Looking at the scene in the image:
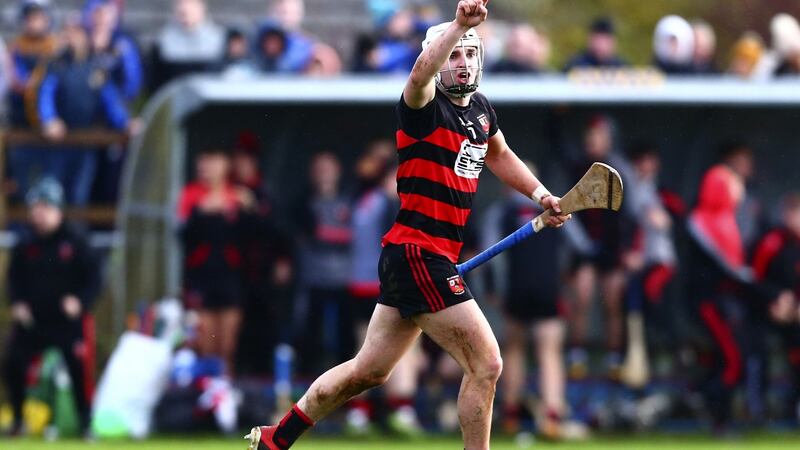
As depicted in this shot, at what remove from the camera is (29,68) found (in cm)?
Answer: 1611

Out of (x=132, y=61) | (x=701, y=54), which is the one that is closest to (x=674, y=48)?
(x=701, y=54)

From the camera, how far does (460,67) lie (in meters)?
8.62

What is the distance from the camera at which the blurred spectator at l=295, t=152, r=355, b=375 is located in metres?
15.0

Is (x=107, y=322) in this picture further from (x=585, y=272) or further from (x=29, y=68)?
(x=585, y=272)

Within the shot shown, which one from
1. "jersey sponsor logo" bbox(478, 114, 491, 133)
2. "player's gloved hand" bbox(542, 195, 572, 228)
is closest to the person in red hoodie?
"player's gloved hand" bbox(542, 195, 572, 228)

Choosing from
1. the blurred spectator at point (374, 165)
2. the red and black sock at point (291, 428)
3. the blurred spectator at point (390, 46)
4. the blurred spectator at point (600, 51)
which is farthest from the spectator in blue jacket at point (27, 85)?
the red and black sock at point (291, 428)

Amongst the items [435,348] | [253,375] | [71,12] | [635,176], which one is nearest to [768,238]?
[635,176]

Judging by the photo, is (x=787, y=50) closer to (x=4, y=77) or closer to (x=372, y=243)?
(x=372, y=243)

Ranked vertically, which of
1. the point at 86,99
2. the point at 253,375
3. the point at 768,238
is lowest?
the point at 253,375

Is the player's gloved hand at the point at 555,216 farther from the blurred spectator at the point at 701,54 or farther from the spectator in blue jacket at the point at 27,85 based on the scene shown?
the spectator in blue jacket at the point at 27,85

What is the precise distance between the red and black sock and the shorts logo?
43.6 inches

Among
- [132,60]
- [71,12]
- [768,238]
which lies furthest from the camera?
[71,12]

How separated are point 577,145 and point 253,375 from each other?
11.9 feet

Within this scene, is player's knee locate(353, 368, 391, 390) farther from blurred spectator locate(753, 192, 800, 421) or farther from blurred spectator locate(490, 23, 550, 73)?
blurred spectator locate(490, 23, 550, 73)
